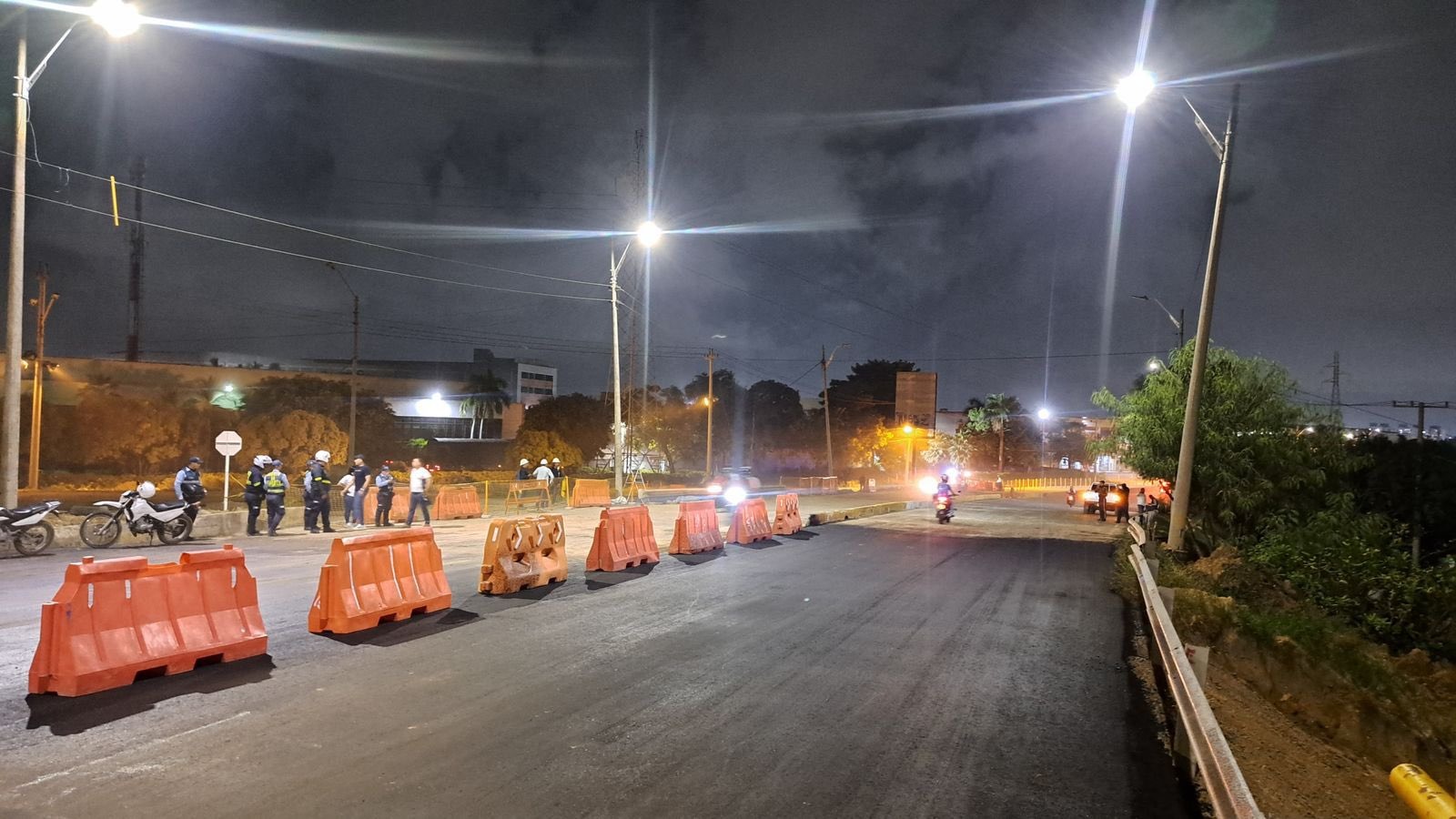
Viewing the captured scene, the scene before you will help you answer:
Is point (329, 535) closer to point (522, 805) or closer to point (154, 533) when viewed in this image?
point (154, 533)

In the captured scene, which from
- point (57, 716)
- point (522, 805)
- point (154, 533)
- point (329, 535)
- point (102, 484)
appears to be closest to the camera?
point (522, 805)

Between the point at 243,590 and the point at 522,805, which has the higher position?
the point at 243,590

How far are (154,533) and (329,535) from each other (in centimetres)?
320

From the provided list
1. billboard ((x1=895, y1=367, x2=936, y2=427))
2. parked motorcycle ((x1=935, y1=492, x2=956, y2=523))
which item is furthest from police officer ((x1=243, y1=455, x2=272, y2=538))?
billboard ((x1=895, y1=367, x2=936, y2=427))

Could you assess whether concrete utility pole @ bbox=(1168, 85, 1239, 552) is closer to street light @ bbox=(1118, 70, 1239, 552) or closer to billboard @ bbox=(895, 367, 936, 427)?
street light @ bbox=(1118, 70, 1239, 552)

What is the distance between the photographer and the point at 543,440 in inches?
2099

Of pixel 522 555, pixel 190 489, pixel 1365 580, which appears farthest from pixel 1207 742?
pixel 190 489

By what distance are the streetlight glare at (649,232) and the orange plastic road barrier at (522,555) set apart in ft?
52.0

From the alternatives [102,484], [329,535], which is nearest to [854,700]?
[329,535]

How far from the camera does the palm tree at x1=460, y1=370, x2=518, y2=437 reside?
74.9m

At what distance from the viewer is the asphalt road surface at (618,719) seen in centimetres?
480

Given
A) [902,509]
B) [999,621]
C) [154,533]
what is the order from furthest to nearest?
[902,509] → [154,533] → [999,621]

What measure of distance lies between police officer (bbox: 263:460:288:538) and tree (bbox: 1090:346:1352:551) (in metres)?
18.8

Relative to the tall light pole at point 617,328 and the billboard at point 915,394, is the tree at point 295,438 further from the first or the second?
the billboard at point 915,394
